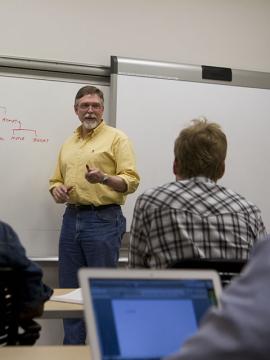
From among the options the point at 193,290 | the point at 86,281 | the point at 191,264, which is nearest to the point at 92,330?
the point at 86,281

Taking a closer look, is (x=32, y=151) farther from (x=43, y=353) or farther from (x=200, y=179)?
(x=43, y=353)

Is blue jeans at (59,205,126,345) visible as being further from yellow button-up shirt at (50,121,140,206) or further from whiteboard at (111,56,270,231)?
whiteboard at (111,56,270,231)

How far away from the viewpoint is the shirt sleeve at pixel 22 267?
4.47ft

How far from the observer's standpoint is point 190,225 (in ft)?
5.20

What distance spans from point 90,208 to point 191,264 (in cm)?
193

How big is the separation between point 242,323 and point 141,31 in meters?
3.40

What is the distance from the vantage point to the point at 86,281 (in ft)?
2.58

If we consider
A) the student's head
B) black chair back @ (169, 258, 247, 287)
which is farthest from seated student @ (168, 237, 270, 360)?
the student's head

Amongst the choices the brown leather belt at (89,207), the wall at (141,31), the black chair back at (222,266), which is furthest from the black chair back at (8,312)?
the wall at (141,31)

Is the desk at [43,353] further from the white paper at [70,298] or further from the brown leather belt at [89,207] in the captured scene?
the brown leather belt at [89,207]

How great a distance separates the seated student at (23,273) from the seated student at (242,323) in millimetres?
887

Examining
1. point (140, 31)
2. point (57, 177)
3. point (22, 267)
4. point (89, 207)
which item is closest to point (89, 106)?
point (57, 177)

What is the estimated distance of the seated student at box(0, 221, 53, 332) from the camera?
137cm

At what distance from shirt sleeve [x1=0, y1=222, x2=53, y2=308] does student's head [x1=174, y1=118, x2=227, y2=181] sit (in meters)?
0.65
